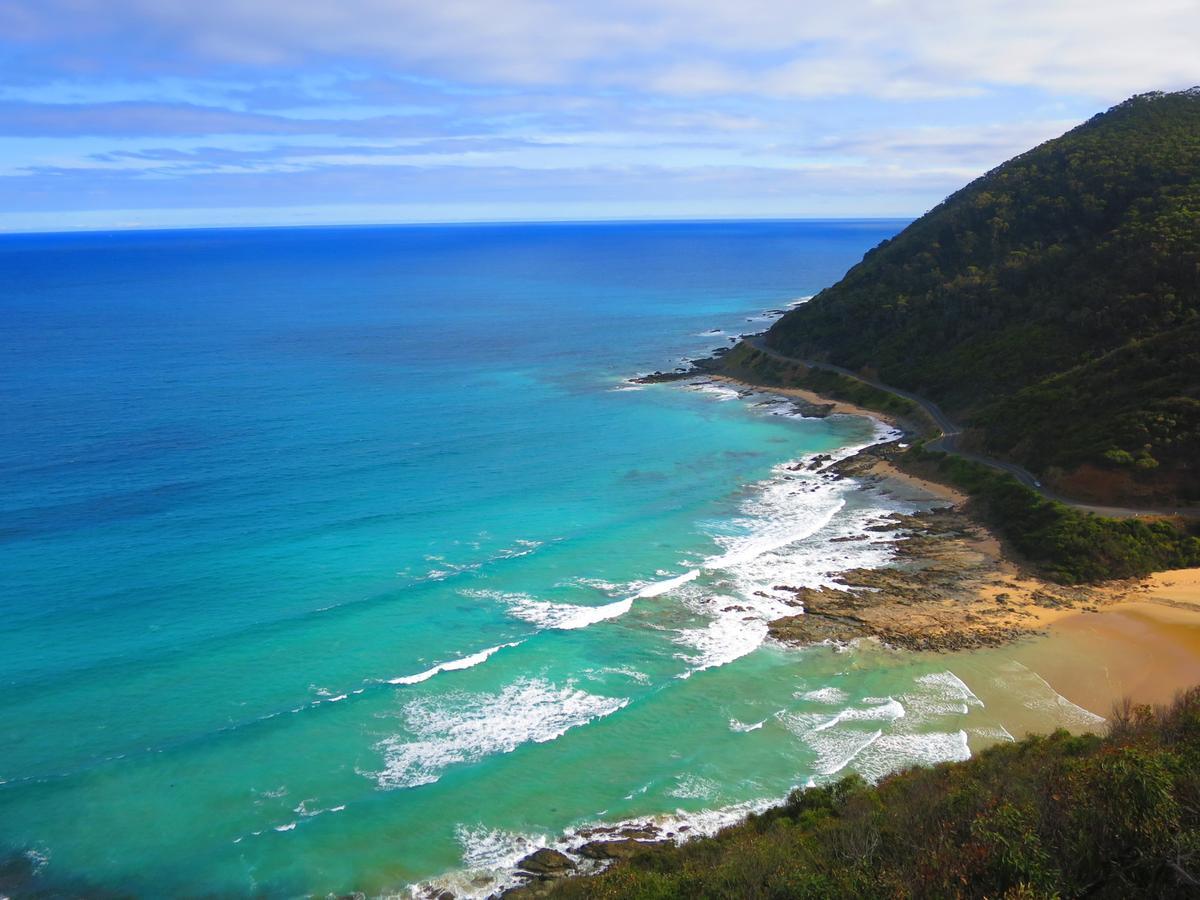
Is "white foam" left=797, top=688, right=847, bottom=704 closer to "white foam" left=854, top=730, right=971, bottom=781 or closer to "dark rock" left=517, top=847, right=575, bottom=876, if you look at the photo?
"white foam" left=854, top=730, right=971, bottom=781

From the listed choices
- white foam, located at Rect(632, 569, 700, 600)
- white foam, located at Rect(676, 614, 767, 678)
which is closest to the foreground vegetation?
white foam, located at Rect(676, 614, 767, 678)

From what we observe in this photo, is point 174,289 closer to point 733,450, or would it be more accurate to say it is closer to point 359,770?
point 733,450

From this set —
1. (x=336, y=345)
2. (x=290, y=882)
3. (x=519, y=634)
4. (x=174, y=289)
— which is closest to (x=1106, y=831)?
(x=290, y=882)

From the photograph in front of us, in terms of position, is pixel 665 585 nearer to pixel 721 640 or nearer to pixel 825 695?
pixel 721 640

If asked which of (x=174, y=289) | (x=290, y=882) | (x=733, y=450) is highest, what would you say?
(x=174, y=289)

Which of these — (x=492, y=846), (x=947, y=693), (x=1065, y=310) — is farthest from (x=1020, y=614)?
(x=1065, y=310)
